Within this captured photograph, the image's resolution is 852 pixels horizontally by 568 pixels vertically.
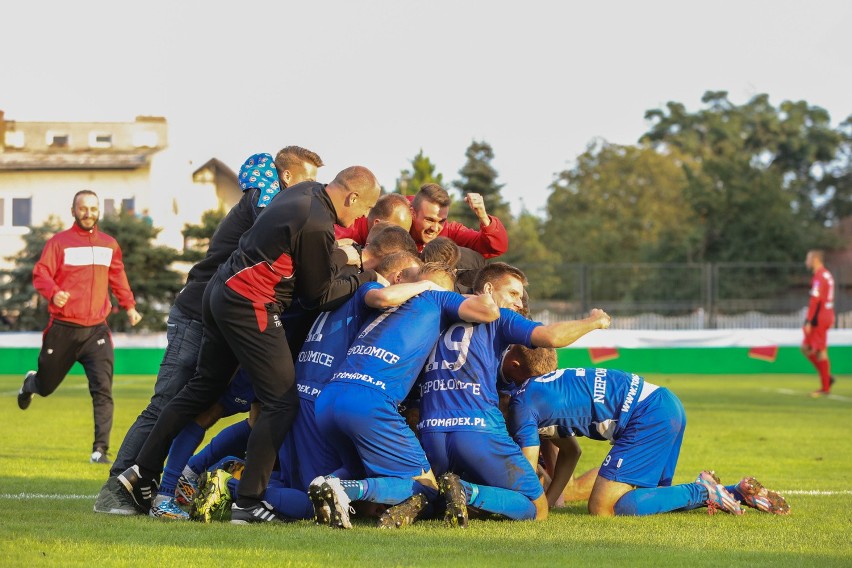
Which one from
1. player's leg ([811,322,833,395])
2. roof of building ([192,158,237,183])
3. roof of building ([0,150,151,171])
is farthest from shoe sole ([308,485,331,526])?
roof of building ([192,158,237,183])

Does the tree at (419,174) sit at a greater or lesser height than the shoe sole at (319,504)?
greater

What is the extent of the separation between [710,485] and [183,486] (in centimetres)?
304

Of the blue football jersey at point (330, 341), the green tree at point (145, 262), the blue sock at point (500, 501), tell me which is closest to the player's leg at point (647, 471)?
the blue sock at point (500, 501)

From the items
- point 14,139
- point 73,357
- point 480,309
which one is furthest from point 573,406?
point 14,139

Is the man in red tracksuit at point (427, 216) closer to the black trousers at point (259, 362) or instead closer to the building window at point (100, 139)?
the black trousers at point (259, 362)

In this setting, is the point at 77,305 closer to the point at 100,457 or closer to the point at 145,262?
the point at 100,457

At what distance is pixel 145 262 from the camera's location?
117 ft

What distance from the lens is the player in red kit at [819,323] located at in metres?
19.9

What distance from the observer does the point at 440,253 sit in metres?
7.16

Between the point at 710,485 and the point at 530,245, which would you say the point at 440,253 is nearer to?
the point at 710,485

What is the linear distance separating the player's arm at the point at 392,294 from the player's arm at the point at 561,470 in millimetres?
1354

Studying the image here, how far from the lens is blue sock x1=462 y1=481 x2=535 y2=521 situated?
611 cm

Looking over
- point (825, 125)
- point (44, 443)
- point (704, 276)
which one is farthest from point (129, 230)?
point (825, 125)

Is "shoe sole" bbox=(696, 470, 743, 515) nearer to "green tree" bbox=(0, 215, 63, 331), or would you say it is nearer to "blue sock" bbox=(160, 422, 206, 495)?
"blue sock" bbox=(160, 422, 206, 495)
